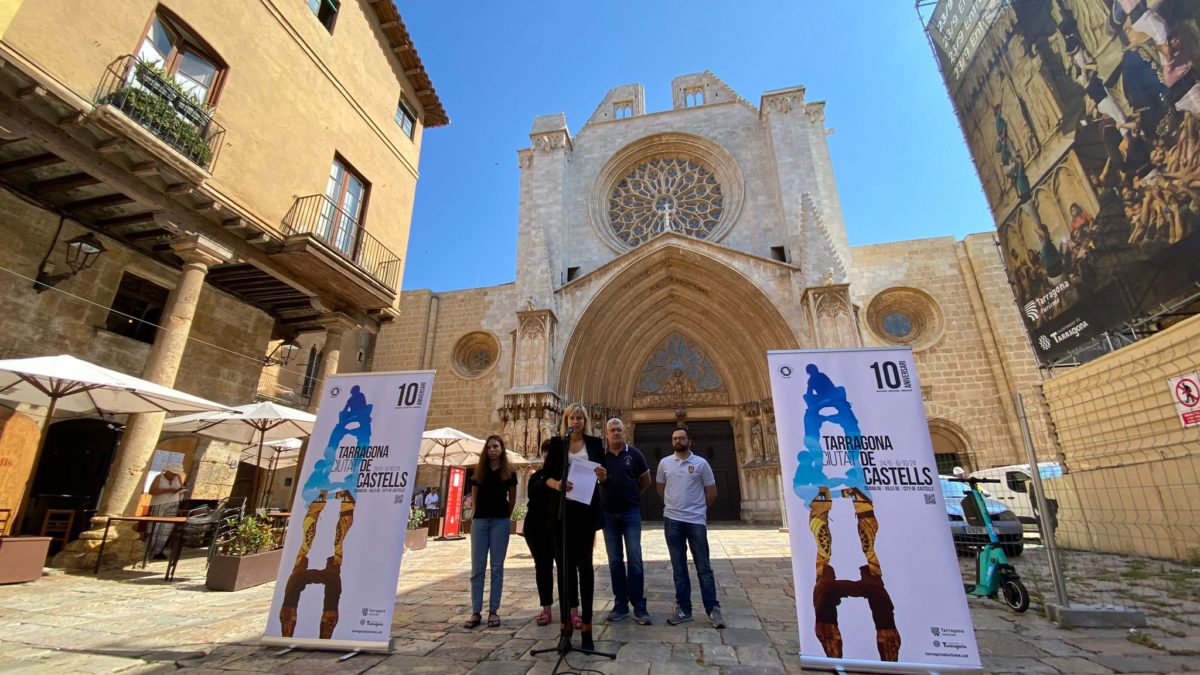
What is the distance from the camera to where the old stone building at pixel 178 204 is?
6.11m

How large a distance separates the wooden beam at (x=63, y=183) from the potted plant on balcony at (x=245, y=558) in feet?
18.1

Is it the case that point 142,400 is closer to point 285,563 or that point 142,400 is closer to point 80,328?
point 80,328

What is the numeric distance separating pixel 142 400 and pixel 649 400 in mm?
11588

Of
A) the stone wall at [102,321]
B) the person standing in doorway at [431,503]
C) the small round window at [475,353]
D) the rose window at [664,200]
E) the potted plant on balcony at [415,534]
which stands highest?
the rose window at [664,200]

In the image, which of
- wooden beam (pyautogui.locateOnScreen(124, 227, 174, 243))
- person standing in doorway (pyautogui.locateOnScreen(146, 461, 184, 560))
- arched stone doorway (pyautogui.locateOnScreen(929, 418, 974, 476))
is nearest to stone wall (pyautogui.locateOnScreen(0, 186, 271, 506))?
wooden beam (pyautogui.locateOnScreen(124, 227, 174, 243))

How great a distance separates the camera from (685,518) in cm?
394

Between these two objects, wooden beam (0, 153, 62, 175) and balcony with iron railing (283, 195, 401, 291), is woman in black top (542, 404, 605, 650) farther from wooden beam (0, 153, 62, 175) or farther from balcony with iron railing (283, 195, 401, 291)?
wooden beam (0, 153, 62, 175)

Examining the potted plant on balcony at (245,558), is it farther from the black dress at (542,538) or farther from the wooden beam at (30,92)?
the wooden beam at (30,92)

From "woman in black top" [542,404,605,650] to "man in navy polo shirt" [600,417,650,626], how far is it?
253 millimetres

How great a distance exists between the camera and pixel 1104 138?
6.96m

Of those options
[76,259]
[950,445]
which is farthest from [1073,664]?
[76,259]

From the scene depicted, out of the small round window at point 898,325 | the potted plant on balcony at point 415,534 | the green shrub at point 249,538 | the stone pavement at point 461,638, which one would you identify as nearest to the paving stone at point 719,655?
the stone pavement at point 461,638

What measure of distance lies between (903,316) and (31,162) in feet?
60.9

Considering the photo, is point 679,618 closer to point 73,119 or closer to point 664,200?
point 73,119
